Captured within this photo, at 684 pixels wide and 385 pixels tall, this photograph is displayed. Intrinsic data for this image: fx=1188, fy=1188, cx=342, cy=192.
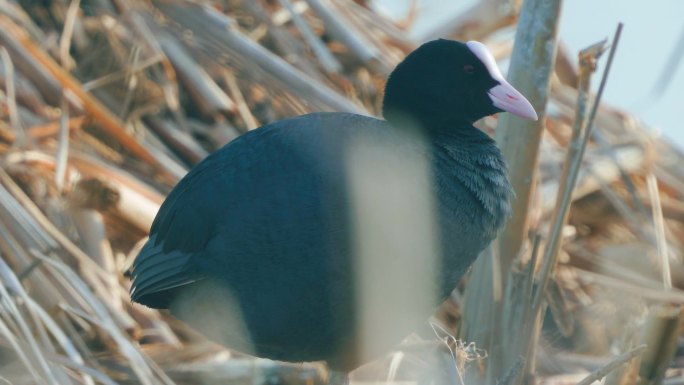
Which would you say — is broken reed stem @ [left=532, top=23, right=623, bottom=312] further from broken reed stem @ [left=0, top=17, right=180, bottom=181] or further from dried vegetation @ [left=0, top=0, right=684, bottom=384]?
broken reed stem @ [left=0, top=17, right=180, bottom=181]

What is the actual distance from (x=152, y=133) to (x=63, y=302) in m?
0.95

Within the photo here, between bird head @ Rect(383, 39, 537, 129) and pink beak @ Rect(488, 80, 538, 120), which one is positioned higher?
bird head @ Rect(383, 39, 537, 129)

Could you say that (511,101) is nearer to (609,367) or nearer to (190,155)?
(609,367)

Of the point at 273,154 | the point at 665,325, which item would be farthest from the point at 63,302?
the point at 665,325

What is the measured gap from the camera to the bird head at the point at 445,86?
8.53ft

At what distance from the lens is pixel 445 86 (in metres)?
2.61

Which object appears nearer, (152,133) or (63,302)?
(63,302)

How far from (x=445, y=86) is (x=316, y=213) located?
47cm

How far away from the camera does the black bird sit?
237 centimetres

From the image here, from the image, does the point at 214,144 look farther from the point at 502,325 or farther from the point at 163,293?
the point at 502,325

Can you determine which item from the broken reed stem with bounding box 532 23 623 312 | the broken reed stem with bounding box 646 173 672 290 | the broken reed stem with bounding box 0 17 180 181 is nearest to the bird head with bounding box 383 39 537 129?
the broken reed stem with bounding box 532 23 623 312

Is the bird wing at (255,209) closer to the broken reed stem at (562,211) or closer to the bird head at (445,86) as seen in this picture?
the bird head at (445,86)

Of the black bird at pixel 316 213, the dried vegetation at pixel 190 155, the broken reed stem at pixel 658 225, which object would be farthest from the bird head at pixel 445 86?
the broken reed stem at pixel 658 225

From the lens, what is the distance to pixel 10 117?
10.8 ft
